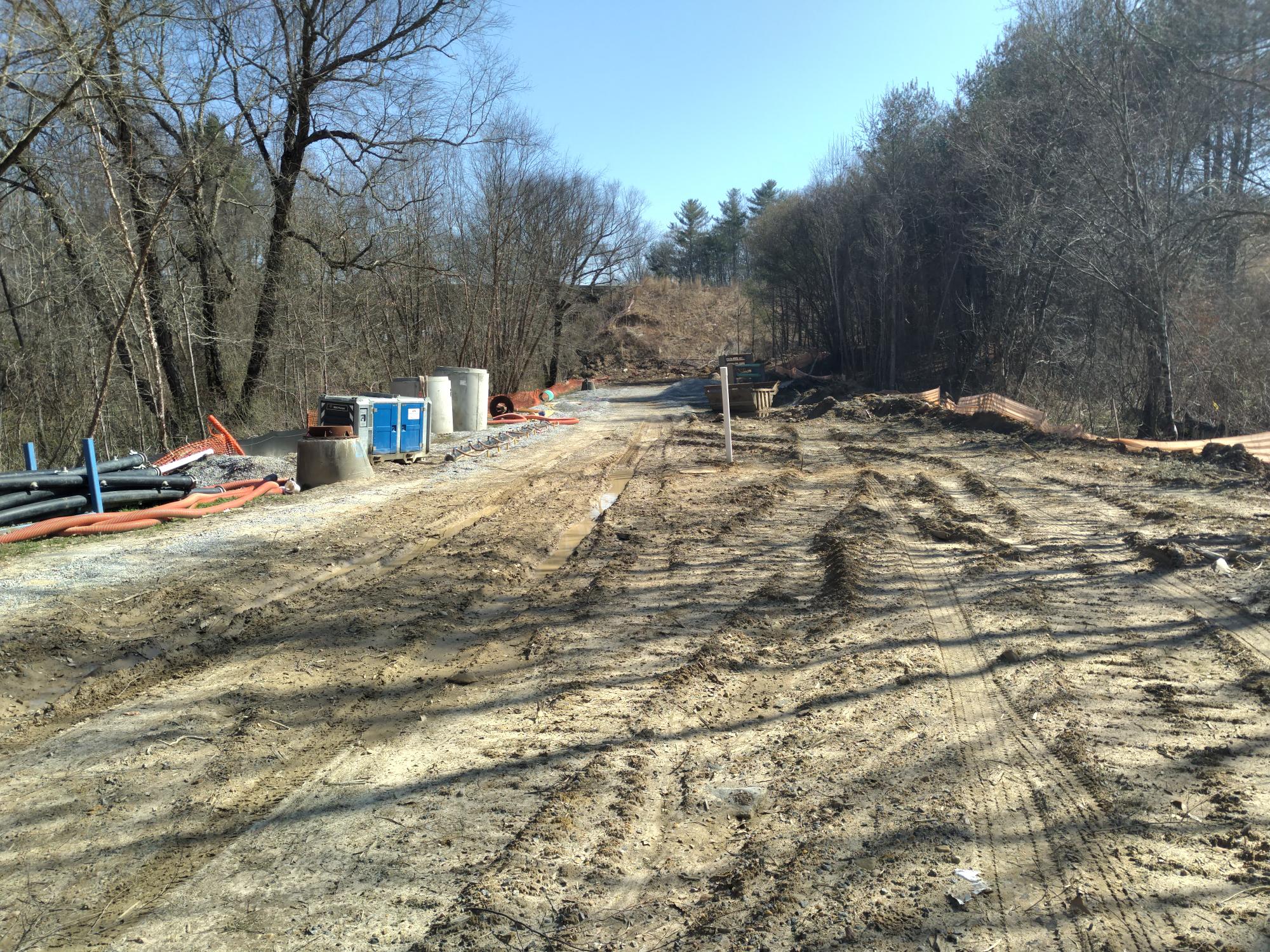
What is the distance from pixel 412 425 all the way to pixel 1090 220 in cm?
1403

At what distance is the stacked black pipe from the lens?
31.1ft

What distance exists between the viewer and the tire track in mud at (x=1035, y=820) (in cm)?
283

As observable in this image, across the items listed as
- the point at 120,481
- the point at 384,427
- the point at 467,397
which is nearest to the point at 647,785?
the point at 120,481

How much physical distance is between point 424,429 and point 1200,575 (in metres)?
13.5

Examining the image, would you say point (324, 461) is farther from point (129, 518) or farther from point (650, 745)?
point (650, 745)

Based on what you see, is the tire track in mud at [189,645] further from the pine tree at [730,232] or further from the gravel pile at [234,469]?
the pine tree at [730,232]

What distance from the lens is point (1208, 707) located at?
14.7ft

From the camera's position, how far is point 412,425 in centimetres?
1681

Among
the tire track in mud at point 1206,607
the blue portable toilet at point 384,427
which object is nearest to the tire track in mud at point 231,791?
the tire track in mud at point 1206,607

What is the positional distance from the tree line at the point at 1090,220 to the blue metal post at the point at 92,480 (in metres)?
15.7

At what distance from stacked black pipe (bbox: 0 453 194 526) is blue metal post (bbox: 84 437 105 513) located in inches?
1.3

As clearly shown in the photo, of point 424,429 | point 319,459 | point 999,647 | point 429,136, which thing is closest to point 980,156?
point 429,136

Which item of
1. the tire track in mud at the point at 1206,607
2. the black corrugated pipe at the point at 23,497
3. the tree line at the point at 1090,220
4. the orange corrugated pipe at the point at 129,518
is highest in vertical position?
the tree line at the point at 1090,220

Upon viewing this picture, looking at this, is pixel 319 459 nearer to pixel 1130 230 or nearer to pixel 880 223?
pixel 1130 230
